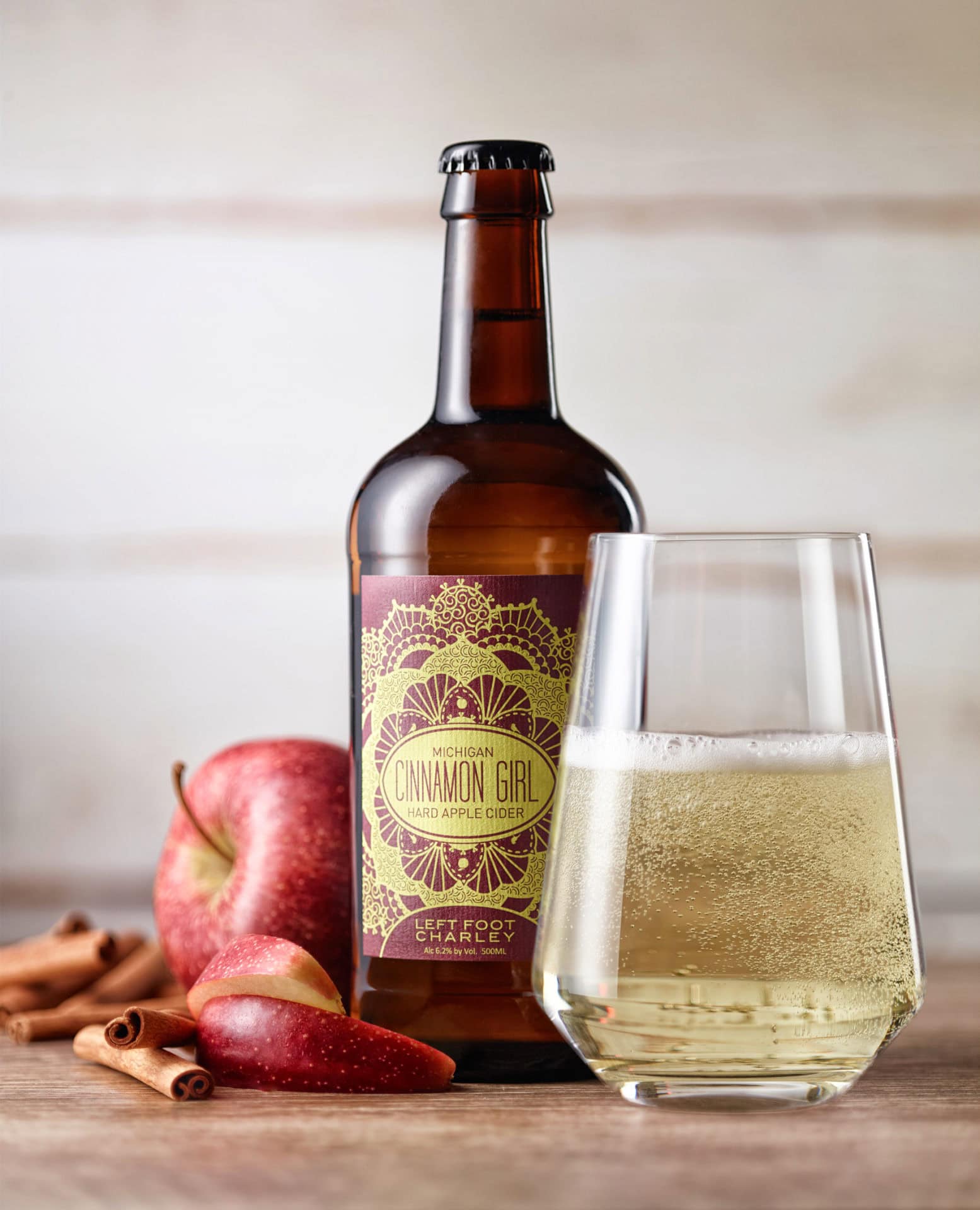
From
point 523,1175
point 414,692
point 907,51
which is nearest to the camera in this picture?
point 523,1175

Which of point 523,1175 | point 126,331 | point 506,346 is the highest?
point 126,331

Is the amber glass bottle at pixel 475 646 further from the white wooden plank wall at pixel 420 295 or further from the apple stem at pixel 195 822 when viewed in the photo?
the white wooden plank wall at pixel 420 295

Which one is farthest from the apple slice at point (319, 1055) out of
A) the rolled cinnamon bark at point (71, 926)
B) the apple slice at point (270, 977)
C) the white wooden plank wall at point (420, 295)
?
the white wooden plank wall at point (420, 295)

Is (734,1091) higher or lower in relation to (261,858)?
lower

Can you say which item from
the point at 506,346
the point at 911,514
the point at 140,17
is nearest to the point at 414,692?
the point at 506,346

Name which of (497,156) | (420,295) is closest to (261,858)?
(497,156)

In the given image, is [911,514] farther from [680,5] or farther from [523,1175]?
[523,1175]

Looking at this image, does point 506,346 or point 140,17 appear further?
point 140,17

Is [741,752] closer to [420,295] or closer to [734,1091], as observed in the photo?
[734,1091]
